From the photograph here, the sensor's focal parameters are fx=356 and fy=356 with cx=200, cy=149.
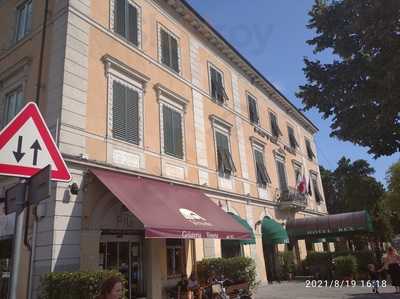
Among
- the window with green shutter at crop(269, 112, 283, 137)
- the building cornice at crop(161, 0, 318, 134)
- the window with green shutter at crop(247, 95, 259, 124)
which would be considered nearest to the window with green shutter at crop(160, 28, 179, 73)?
the building cornice at crop(161, 0, 318, 134)

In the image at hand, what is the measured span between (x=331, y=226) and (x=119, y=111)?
15.2 m

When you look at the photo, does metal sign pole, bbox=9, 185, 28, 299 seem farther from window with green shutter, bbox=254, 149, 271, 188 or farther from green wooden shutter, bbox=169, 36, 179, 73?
window with green shutter, bbox=254, 149, 271, 188

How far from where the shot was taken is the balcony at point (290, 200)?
72.3 feet

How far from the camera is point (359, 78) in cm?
1003

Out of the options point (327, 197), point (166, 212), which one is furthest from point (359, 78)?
point (327, 197)

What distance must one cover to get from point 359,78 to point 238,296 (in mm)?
7301

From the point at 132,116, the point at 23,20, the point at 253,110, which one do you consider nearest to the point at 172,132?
the point at 132,116

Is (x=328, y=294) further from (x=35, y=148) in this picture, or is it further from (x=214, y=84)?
(x=35, y=148)

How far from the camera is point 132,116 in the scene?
12.3 metres

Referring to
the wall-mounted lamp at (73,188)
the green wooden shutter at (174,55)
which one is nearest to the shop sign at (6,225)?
the wall-mounted lamp at (73,188)

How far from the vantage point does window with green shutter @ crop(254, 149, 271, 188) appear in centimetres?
2039

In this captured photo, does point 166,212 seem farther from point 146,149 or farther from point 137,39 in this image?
point 137,39

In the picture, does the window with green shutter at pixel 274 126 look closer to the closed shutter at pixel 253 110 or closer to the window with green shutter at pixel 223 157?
the closed shutter at pixel 253 110

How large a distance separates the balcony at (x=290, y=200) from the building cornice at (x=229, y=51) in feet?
22.8
